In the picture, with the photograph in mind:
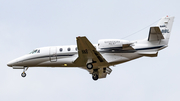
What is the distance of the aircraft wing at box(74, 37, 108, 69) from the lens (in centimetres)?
2974

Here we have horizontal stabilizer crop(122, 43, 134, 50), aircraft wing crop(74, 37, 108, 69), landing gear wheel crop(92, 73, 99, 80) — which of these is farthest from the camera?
landing gear wheel crop(92, 73, 99, 80)

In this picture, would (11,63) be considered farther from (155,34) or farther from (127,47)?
(155,34)

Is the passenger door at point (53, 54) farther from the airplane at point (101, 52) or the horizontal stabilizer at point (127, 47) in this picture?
the horizontal stabilizer at point (127, 47)

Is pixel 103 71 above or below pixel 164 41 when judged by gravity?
below

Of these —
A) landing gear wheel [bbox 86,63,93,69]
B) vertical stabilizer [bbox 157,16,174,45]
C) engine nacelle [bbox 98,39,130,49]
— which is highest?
vertical stabilizer [bbox 157,16,174,45]

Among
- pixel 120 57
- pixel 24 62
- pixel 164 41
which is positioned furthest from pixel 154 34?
pixel 24 62

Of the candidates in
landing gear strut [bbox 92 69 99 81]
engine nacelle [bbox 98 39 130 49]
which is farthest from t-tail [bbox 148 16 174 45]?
landing gear strut [bbox 92 69 99 81]

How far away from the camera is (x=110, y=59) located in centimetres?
3194

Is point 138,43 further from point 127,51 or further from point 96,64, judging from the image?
point 96,64

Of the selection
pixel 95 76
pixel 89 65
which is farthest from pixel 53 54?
pixel 95 76

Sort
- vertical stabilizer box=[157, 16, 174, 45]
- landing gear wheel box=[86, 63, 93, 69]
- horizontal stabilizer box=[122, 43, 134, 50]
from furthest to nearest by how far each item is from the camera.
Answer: landing gear wheel box=[86, 63, 93, 69] → vertical stabilizer box=[157, 16, 174, 45] → horizontal stabilizer box=[122, 43, 134, 50]

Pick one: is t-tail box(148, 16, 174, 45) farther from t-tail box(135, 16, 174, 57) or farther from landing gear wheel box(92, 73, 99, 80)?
landing gear wheel box(92, 73, 99, 80)

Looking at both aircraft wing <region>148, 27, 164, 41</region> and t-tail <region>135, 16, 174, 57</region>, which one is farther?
t-tail <region>135, 16, 174, 57</region>

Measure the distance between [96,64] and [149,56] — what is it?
4.40m
